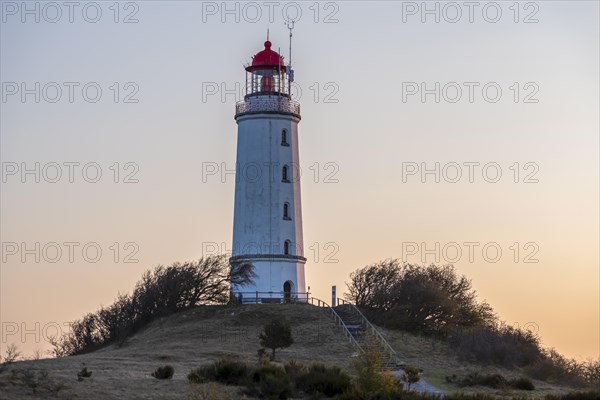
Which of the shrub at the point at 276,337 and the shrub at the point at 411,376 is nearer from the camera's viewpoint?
the shrub at the point at 411,376

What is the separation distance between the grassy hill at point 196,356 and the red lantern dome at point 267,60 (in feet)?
39.2

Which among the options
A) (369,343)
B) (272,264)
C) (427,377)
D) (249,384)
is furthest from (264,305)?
(249,384)

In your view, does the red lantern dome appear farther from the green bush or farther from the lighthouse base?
the green bush

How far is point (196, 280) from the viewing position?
198ft

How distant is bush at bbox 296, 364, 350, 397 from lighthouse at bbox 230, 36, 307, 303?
21.6 meters

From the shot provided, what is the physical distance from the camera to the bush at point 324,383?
37759 millimetres

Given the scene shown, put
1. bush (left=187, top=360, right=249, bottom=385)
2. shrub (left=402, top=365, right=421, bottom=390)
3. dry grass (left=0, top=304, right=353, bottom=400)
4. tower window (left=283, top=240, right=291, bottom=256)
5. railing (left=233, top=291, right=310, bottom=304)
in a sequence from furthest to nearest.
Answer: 1. tower window (left=283, top=240, right=291, bottom=256)
2. railing (left=233, top=291, right=310, bottom=304)
3. shrub (left=402, top=365, right=421, bottom=390)
4. bush (left=187, top=360, right=249, bottom=385)
5. dry grass (left=0, top=304, right=353, bottom=400)

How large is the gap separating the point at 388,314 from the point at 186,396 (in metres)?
22.8

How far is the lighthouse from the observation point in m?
61.3

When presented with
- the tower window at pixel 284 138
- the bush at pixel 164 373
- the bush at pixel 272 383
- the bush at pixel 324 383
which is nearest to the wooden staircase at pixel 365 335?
the bush at pixel 324 383

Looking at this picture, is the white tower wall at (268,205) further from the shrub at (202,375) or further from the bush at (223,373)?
the shrub at (202,375)

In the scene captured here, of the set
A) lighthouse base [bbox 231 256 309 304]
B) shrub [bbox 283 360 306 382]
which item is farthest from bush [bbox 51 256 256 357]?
shrub [bbox 283 360 306 382]

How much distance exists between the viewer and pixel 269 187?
61.9 metres

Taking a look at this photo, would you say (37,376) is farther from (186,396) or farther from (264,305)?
(264,305)
